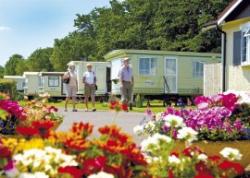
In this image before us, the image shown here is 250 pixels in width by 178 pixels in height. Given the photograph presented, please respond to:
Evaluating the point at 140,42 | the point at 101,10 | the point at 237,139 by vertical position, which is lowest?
the point at 237,139

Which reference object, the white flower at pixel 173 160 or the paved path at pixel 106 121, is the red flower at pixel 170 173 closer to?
the white flower at pixel 173 160


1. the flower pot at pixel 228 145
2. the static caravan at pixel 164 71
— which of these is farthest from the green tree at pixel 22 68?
the flower pot at pixel 228 145

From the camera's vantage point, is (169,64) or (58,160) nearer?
(58,160)

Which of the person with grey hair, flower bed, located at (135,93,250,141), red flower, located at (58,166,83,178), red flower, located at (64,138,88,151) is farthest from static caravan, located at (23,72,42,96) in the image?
red flower, located at (58,166,83,178)

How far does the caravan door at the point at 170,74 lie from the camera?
35.1m

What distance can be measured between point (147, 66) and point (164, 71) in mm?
1071

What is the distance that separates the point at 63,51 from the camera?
264 feet

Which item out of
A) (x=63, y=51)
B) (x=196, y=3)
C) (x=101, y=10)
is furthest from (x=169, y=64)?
(x=63, y=51)

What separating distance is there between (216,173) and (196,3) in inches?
1728

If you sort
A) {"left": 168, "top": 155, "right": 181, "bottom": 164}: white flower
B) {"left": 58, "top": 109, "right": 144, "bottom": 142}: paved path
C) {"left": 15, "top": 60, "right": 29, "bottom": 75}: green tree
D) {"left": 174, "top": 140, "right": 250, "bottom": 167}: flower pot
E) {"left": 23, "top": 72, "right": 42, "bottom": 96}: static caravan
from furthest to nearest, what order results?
1. {"left": 15, "top": 60, "right": 29, "bottom": 75}: green tree
2. {"left": 23, "top": 72, "right": 42, "bottom": 96}: static caravan
3. {"left": 58, "top": 109, "right": 144, "bottom": 142}: paved path
4. {"left": 174, "top": 140, "right": 250, "bottom": 167}: flower pot
5. {"left": 168, "top": 155, "right": 181, "bottom": 164}: white flower

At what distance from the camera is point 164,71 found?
34969 millimetres

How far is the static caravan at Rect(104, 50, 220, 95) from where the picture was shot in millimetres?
34406

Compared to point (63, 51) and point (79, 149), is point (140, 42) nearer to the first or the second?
point (63, 51)

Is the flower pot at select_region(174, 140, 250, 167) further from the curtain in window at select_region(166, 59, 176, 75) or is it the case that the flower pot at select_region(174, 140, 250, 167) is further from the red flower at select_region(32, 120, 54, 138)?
the curtain in window at select_region(166, 59, 176, 75)
